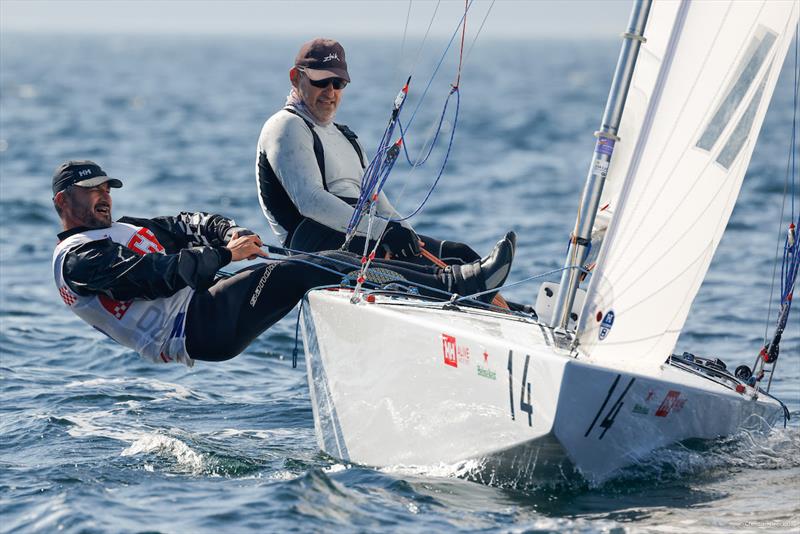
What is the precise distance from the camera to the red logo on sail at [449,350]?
3.82 m

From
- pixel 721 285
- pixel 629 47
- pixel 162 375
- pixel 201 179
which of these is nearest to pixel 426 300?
pixel 629 47

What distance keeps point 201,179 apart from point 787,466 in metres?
11.6

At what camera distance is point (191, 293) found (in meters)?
4.55

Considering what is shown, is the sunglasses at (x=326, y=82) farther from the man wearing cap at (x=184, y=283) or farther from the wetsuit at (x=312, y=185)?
the man wearing cap at (x=184, y=283)

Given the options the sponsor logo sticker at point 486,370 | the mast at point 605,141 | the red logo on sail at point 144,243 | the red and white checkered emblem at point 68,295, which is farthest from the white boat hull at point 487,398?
the red and white checkered emblem at point 68,295

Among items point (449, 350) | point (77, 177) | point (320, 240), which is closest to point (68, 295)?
point (77, 177)

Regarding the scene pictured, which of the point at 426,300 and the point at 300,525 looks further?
the point at 426,300

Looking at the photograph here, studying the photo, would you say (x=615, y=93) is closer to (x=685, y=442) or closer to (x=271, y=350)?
(x=685, y=442)

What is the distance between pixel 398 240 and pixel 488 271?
55 centimetres

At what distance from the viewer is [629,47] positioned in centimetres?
376

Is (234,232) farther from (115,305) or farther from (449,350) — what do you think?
(449,350)

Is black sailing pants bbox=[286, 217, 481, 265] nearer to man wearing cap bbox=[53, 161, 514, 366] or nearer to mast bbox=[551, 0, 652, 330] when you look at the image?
man wearing cap bbox=[53, 161, 514, 366]

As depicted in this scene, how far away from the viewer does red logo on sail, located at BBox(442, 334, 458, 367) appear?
3816 mm

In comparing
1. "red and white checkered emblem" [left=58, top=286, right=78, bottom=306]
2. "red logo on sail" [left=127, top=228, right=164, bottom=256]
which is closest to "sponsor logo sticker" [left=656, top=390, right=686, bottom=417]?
"red logo on sail" [left=127, top=228, right=164, bottom=256]
